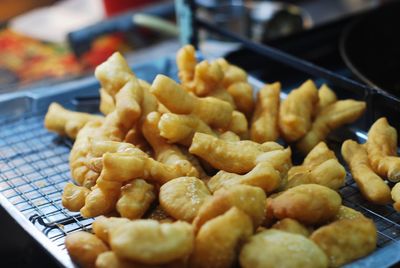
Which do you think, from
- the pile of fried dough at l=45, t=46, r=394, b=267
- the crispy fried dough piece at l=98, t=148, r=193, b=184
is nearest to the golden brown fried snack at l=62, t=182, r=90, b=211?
the pile of fried dough at l=45, t=46, r=394, b=267

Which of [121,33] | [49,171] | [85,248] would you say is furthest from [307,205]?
[121,33]

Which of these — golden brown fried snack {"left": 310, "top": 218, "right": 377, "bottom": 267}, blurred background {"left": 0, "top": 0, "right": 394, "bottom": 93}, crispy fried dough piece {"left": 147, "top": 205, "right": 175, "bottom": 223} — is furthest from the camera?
blurred background {"left": 0, "top": 0, "right": 394, "bottom": 93}

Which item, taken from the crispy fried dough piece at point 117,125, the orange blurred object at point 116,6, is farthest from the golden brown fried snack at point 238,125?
the orange blurred object at point 116,6

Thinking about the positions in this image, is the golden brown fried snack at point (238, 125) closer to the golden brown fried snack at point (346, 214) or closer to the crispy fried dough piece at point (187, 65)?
the crispy fried dough piece at point (187, 65)

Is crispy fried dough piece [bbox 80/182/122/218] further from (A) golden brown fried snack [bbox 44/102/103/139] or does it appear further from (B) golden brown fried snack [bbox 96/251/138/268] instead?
(A) golden brown fried snack [bbox 44/102/103/139]

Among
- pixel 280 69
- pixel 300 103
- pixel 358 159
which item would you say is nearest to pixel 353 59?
pixel 280 69

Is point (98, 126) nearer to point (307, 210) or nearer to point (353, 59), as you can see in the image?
point (307, 210)
